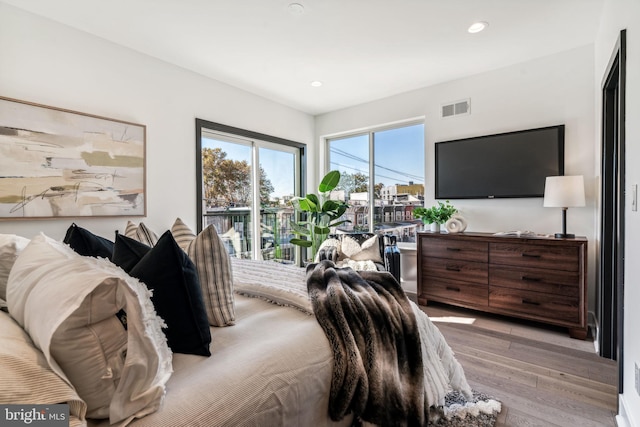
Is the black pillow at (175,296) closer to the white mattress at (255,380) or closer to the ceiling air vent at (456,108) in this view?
the white mattress at (255,380)

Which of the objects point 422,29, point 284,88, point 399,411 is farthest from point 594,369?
point 284,88

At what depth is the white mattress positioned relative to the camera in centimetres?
82

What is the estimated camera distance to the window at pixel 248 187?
3688 mm

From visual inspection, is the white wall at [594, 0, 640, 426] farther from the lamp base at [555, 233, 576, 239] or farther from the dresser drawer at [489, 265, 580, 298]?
the lamp base at [555, 233, 576, 239]

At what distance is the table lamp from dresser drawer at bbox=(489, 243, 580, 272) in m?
0.20

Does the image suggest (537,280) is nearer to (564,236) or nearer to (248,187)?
(564,236)

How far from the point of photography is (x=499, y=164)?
337 cm

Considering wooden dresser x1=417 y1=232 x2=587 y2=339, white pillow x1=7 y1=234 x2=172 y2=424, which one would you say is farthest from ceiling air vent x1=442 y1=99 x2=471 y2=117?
white pillow x1=7 y1=234 x2=172 y2=424

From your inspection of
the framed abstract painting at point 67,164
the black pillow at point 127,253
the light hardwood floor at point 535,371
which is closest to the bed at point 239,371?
the black pillow at point 127,253

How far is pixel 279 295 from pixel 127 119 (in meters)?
2.44

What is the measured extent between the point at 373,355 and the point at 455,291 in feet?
7.81

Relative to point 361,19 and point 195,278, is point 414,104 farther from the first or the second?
point 195,278

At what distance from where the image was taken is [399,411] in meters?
1.26

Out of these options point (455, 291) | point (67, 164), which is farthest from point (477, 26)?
point (67, 164)
